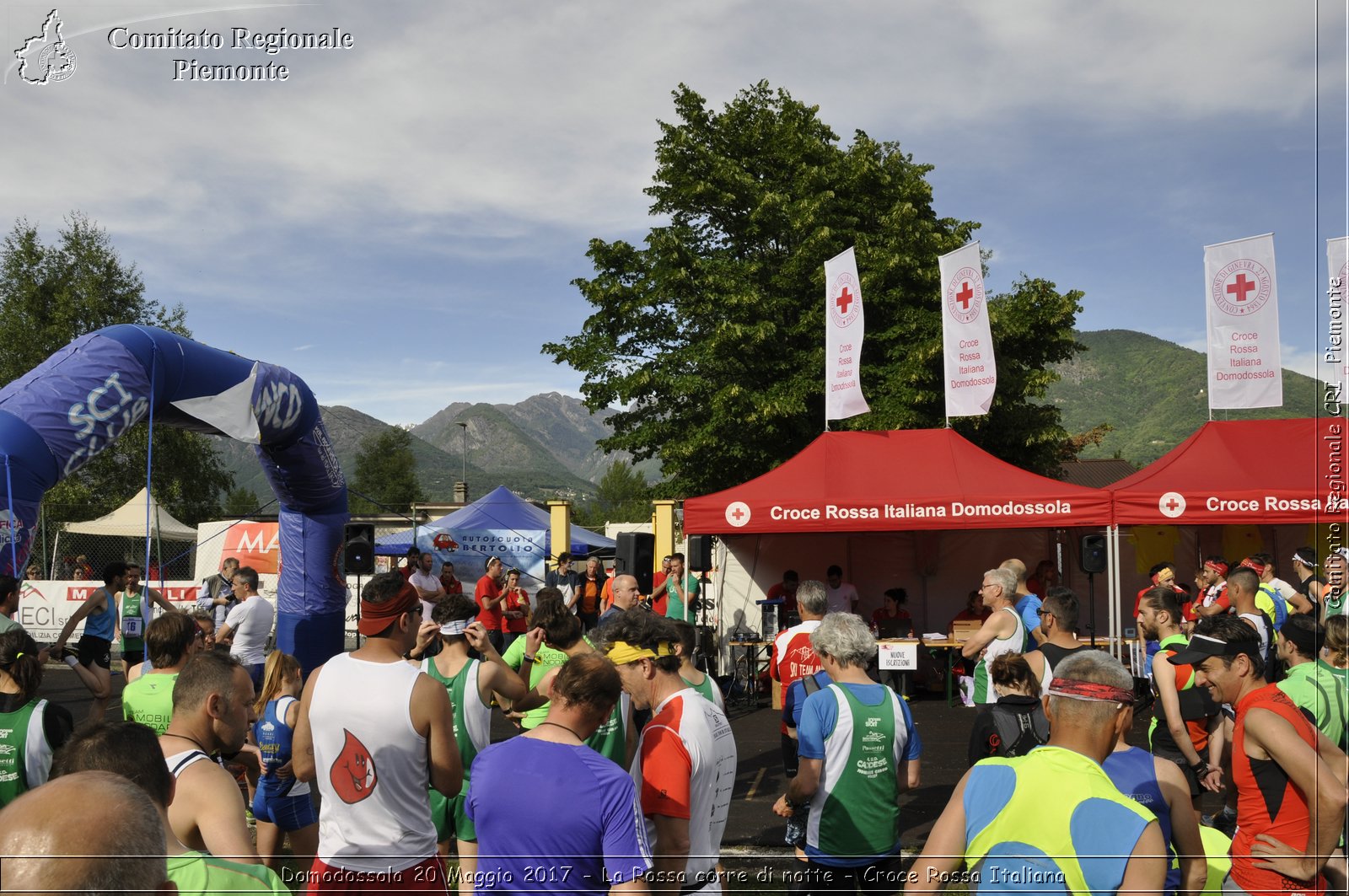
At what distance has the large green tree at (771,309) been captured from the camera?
2348 centimetres

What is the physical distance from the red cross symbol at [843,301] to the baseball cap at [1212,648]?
11.0 m

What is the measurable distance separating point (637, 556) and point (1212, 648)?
28.2 feet

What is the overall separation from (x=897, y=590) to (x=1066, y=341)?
15546 mm

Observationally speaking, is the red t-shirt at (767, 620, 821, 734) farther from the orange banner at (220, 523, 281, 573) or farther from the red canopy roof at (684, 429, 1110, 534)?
the orange banner at (220, 523, 281, 573)

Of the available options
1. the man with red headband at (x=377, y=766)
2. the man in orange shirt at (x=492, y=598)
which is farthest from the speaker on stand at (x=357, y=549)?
the man with red headband at (x=377, y=766)

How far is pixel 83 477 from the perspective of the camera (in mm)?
34156

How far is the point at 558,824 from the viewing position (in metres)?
2.66

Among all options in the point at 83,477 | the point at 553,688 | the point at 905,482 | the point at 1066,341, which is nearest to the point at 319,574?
the point at 905,482


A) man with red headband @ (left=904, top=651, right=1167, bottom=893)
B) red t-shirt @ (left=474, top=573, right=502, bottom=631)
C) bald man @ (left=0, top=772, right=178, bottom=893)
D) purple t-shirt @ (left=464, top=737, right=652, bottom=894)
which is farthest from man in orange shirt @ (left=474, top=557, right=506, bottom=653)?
bald man @ (left=0, top=772, right=178, bottom=893)

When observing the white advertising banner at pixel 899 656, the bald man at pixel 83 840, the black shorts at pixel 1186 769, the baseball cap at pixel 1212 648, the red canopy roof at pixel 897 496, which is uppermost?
the red canopy roof at pixel 897 496

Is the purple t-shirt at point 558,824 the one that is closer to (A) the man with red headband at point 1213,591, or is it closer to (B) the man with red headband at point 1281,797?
A: (B) the man with red headband at point 1281,797

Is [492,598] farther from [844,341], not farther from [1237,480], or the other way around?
[1237,480]

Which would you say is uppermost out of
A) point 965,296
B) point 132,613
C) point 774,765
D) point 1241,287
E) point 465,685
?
point 965,296

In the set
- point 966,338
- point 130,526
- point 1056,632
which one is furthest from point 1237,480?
point 130,526
